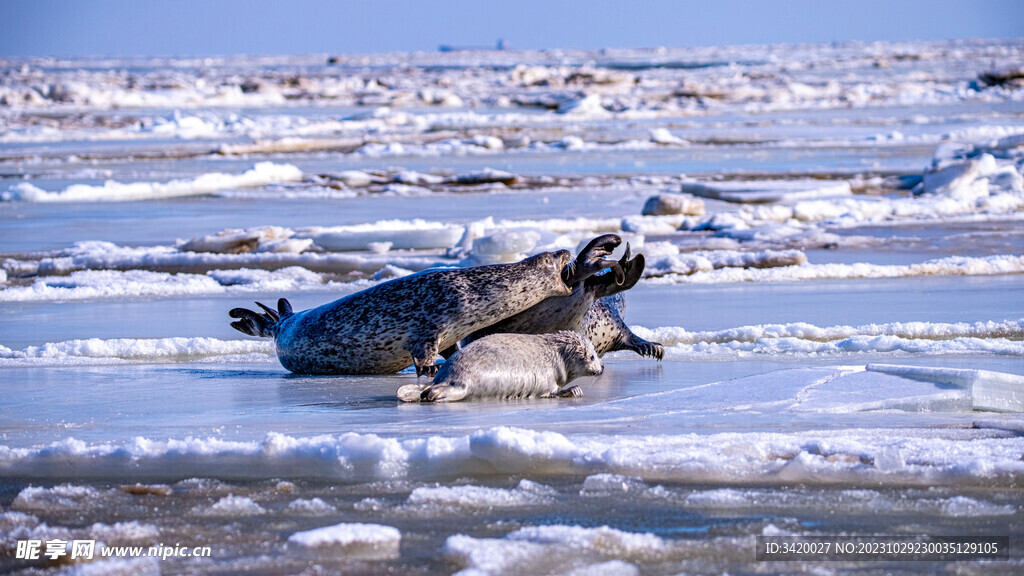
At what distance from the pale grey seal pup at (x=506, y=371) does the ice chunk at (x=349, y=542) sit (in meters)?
1.51

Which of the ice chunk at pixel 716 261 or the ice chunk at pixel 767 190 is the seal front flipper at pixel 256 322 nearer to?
the ice chunk at pixel 716 261

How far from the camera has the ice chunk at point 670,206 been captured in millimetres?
12289

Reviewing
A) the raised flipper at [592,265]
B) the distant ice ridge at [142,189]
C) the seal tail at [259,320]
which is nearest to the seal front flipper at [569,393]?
the raised flipper at [592,265]

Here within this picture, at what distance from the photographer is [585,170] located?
18438 mm

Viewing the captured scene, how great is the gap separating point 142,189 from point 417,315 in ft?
37.3

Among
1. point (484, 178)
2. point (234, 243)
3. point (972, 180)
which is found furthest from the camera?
point (484, 178)

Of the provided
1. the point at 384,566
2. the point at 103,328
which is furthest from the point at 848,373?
the point at 103,328

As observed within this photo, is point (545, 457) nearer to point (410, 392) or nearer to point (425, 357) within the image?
point (410, 392)

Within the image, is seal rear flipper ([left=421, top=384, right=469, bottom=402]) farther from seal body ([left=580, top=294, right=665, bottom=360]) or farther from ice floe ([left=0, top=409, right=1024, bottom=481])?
seal body ([left=580, top=294, right=665, bottom=360])

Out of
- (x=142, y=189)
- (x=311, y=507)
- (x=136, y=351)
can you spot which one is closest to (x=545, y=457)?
(x=311, y=507)

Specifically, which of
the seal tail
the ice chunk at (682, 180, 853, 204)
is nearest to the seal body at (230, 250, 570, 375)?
the seal tail

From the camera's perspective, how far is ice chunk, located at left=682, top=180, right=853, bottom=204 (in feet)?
44.2

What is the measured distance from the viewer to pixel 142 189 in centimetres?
1543

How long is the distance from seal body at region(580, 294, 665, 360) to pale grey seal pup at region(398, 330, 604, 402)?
55cm
